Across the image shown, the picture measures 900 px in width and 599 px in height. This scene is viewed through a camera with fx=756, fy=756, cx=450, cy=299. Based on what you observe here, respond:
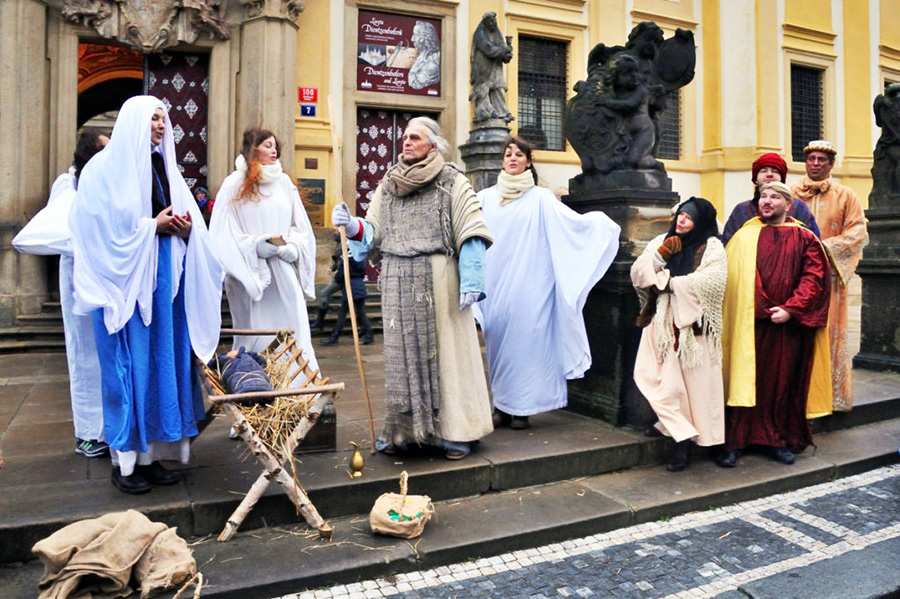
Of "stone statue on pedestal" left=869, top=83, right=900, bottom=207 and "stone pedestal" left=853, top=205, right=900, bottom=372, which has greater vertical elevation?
"stone statue on pedestal" left=869, top=83, right=900, bottom=207

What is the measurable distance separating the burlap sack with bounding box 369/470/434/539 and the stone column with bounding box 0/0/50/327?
7.59m

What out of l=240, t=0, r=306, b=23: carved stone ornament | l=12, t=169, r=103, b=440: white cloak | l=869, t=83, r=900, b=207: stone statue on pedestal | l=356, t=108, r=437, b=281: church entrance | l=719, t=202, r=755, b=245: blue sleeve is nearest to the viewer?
l=12, t=169, r=103, b=440: white cloak

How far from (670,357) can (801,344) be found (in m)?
1.06

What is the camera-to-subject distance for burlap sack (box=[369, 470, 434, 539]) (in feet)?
11.7

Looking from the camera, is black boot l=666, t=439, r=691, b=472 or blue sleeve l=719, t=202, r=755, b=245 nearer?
black boot l=666, t=439, r=691, b=472

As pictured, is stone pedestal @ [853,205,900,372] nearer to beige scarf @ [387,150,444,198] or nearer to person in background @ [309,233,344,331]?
beige scarf @ [387,150,444,198]

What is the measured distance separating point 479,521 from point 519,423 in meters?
1.33

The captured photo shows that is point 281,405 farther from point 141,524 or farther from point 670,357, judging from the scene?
point 670,357

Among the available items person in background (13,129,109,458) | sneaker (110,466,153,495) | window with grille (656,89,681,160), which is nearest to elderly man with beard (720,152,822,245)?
sneaker (110,466,153,495)

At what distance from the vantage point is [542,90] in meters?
14.3

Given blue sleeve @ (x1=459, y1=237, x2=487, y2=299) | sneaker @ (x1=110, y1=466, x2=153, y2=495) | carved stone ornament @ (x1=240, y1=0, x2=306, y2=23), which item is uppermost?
carved stone ornament @ (x1=240, y1=0, x2=306, y2=23)

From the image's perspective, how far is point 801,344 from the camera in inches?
199

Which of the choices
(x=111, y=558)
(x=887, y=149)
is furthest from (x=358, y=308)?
(x=111, y=558)

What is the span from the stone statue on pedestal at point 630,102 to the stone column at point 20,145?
740 centimetres
